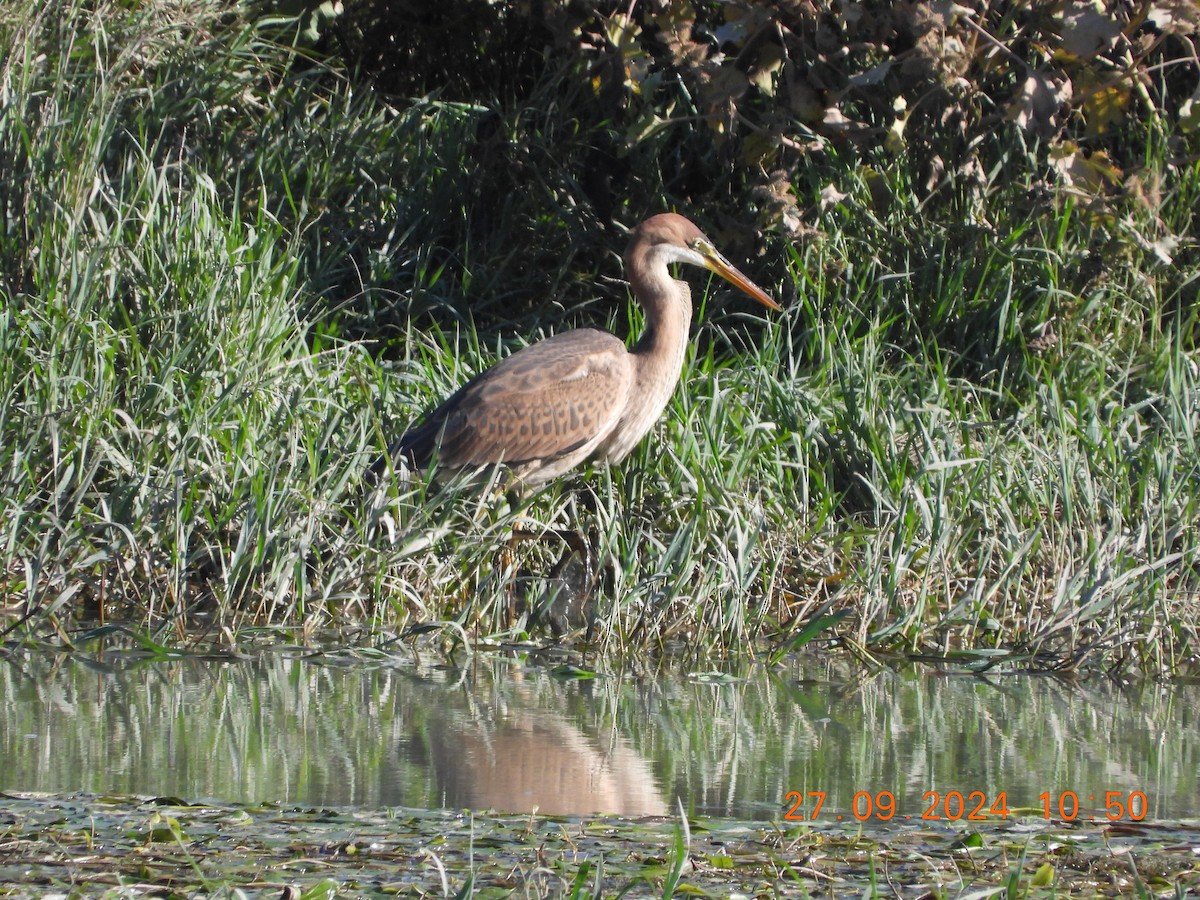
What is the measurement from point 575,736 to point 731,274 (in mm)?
3068

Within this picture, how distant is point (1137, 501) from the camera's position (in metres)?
5.66

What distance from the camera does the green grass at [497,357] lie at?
17.3ft

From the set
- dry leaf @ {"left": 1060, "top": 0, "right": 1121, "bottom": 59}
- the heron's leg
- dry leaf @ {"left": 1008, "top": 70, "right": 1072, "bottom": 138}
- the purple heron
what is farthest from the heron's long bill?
dry leaf @ {"left": 1060, "top": 0, "right": 1121, "bottom": 59}

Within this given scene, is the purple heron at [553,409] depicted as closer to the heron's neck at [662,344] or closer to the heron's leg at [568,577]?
the heron's neck at [662,344]

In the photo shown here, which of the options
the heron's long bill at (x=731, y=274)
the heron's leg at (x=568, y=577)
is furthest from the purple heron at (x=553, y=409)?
the heron's long bill at (x=731, y=274)

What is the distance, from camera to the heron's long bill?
6.66 m

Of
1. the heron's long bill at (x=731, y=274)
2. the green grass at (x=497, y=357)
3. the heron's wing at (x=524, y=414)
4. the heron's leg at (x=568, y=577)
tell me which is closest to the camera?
Answer: the green grass at (x=497, y=357)

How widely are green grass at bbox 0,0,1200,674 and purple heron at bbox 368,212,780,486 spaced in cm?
14

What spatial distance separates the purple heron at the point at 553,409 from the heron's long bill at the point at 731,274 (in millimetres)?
468

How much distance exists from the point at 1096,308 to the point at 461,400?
108 inches

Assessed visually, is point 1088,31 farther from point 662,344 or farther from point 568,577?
point 568,577

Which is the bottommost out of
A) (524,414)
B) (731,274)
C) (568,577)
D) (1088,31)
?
(568,577)

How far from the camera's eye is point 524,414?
603cm
